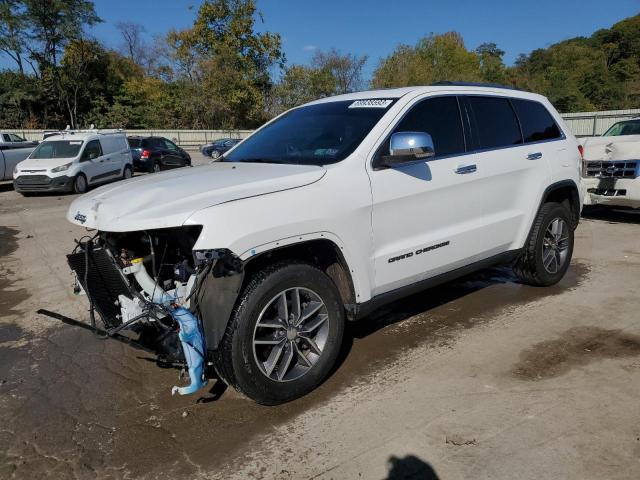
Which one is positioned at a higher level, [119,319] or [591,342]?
[119,319]

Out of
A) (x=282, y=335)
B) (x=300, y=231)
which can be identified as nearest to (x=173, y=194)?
(x=300, y=231)

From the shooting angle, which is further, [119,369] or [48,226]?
[48,226]

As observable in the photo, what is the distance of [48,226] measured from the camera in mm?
10648

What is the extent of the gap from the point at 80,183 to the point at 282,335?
48.4ft

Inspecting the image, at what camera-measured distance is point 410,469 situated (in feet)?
9.28

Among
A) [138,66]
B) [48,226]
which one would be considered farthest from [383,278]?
[138,66]

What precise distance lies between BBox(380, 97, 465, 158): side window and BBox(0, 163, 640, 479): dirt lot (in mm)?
1546

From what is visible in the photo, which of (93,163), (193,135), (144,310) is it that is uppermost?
(193,135)

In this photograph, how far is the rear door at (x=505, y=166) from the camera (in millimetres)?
4695

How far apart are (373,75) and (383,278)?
184 feet

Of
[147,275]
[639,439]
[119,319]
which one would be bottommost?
[639,439]

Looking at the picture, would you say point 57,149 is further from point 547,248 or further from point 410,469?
point 410,469

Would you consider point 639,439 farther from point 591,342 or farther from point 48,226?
point 48,226

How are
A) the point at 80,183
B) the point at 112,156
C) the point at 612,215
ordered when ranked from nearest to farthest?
1. the point at 612,215
2. the point at 80,183
3. the point at 112,156
